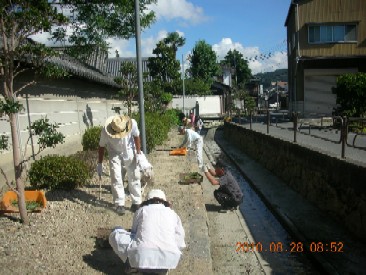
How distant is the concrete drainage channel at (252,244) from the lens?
597 cm

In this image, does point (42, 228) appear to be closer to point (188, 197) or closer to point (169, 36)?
point (188, 197)

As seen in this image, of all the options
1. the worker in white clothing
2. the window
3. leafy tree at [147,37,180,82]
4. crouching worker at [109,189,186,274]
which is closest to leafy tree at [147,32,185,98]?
leafy tree at [147,37,180,82]

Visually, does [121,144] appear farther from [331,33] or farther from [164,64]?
[164,64]

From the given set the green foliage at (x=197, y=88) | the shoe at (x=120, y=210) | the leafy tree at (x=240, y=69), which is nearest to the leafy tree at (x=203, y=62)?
the green foliage at (x=197, y=88)

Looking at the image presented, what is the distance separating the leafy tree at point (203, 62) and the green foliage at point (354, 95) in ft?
118

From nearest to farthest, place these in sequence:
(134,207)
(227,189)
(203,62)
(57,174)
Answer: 1. (134,207)
2. (57,174)
3. (227,189)
4. (203,62)

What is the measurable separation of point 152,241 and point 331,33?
1037 inches

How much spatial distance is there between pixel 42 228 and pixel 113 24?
7564mm

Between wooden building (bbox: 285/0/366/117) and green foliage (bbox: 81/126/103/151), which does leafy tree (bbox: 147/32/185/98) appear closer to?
wooden building (bbox: 285/0/366/117)

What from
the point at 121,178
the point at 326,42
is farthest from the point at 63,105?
the point at 326,42

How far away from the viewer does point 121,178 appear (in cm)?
645

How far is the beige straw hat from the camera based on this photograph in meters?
6.31

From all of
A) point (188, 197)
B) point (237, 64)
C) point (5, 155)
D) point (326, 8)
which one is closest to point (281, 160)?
point (188, 197)

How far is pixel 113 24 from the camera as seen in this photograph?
11.3 meters
